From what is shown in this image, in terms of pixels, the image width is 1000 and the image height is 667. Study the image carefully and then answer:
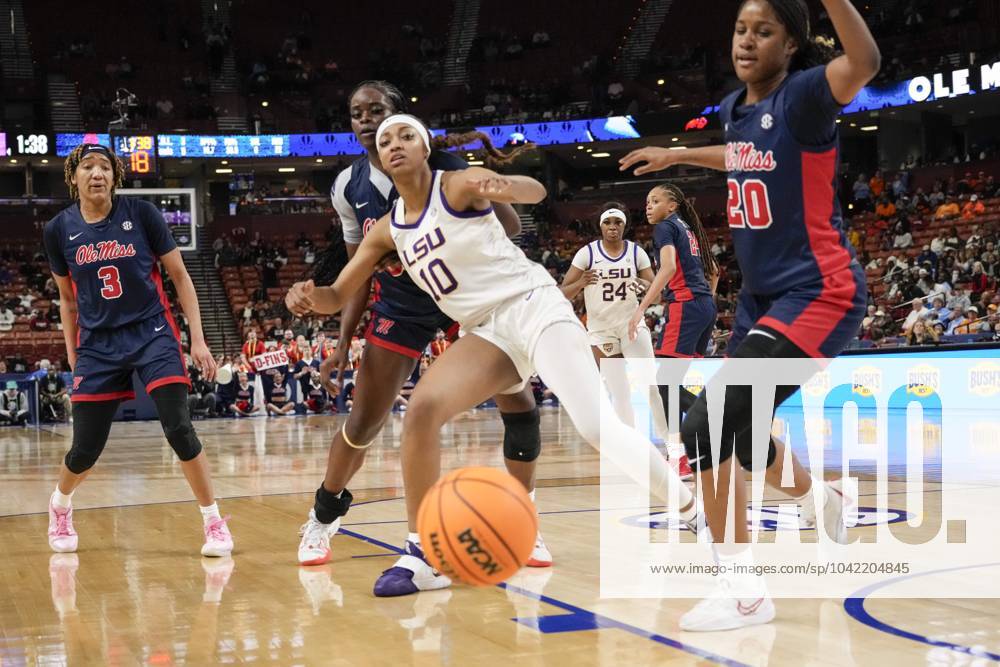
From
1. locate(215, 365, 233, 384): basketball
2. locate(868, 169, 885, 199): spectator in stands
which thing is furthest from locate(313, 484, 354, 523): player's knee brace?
locate(868, 169, 885, 199): spectator in stands

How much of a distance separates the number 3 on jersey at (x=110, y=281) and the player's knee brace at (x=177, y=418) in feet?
1.80

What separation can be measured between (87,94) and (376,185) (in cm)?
3176

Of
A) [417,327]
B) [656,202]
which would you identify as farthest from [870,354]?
[417,327]

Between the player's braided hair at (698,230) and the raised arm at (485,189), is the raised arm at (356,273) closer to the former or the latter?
the raised arm at (485,189)

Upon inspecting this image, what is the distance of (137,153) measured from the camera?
74.1 feet

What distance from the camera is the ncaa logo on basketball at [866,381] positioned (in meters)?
14.9

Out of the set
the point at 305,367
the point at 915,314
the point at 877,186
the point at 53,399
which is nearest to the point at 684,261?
the point at 915,314

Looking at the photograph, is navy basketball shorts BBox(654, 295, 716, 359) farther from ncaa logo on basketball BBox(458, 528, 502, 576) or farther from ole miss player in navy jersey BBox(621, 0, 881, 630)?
ncaa logo on basketball BBox(458, 528, 502, 576)

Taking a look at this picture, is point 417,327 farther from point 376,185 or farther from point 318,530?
point 318,530

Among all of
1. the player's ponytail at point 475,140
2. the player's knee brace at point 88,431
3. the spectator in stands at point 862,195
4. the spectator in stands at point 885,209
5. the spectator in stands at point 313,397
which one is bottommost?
the spectator in stands at point 313,397

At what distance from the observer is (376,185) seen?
16.0ft

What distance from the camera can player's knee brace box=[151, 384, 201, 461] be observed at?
5223mm

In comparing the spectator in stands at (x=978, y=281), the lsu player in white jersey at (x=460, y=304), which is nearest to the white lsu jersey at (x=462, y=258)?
the lsu player in white jersey at (x=460, y=304)

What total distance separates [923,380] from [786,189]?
1208cm
